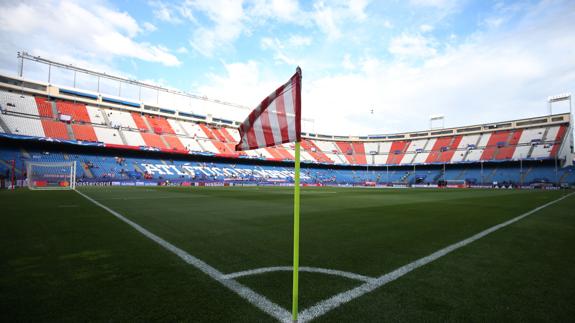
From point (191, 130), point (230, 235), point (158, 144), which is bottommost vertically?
point (230, 235)

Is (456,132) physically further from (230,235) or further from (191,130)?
(230,235)

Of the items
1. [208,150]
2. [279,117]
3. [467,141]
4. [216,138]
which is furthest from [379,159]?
[279,117]

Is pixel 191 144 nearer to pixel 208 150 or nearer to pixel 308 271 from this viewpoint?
pixel 208 150

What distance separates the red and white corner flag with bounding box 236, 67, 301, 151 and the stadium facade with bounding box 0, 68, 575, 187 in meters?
42.2

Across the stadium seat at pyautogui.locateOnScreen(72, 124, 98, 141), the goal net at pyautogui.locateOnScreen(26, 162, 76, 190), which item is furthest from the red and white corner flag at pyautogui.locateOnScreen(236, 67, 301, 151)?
the stadium seat at pyautogui.locateOnScreen(72, 124, 98, 141)

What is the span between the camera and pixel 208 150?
54.9m

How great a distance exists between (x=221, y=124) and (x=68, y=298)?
67397 millimetres

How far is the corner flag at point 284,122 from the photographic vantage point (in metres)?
2.44

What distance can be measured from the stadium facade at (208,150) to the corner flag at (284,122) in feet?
139

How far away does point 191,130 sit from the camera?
59.1 meters

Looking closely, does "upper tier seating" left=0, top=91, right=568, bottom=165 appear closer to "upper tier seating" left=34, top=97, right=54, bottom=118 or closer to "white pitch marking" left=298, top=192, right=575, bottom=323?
"upper tier seating" left=34, top=97, right=54, bottom=118

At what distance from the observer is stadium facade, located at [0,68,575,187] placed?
131 feet

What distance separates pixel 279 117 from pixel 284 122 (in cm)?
9

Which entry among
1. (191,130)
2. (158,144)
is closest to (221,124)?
(191,130)
